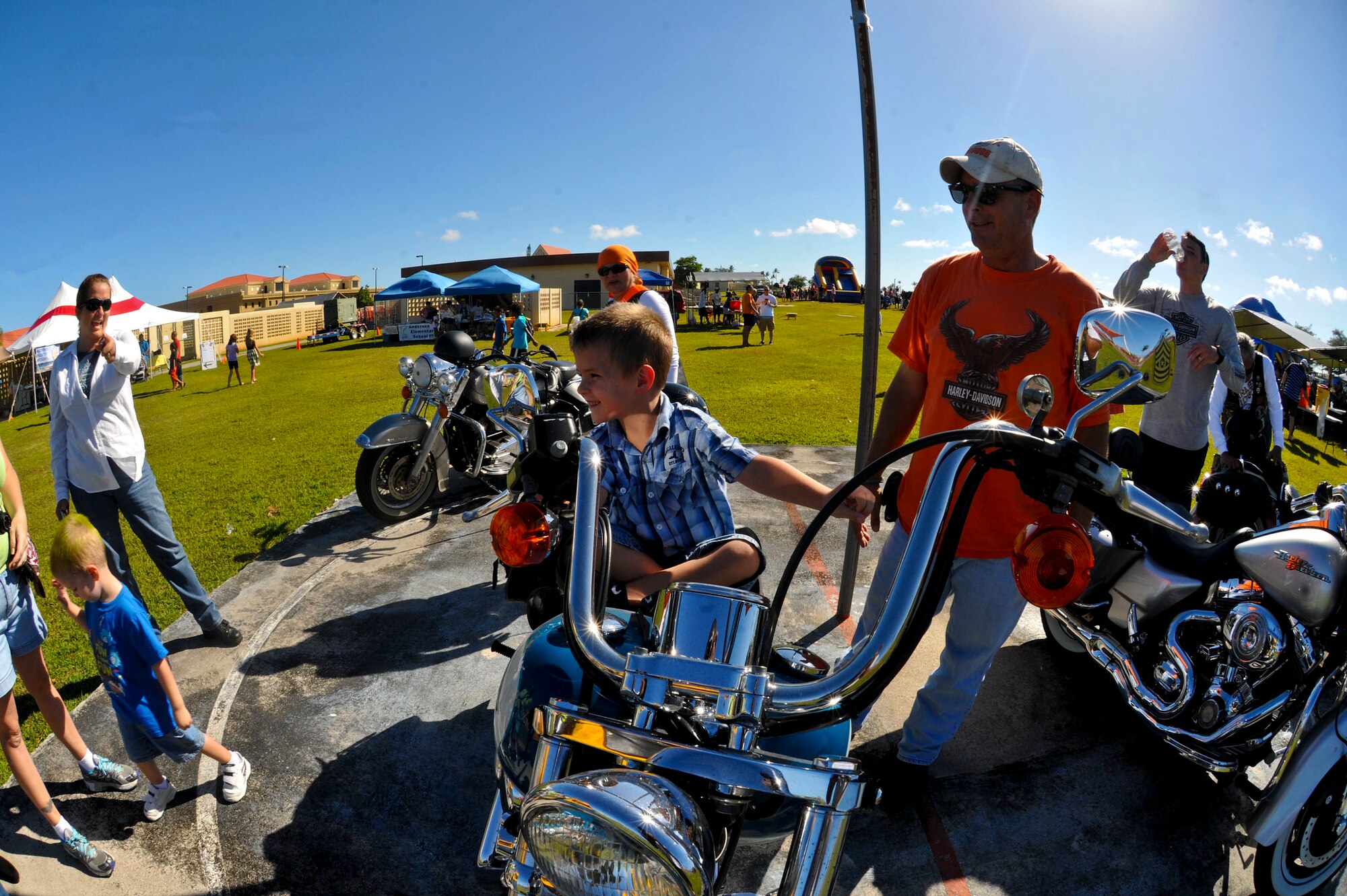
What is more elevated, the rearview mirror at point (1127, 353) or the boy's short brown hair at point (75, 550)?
the rearview mirror at point (1127, 353)

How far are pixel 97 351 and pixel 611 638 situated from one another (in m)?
3.60

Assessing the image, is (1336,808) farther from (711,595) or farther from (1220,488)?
(711,595)

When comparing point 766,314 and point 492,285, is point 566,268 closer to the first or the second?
point 492,285

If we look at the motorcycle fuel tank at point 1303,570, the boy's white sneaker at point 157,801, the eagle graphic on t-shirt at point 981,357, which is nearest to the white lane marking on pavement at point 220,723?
the boy's white sneaker at point 157,801

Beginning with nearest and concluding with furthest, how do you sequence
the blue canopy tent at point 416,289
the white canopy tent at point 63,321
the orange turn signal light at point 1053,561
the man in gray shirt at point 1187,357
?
the orange turn signal light at point 1053,561, the man in gray shirt at point 1187,357, the white canopy tent at point 63,321, the blue canopy tent at point 416,289

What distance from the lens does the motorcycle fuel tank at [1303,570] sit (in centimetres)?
238

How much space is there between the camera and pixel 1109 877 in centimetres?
250

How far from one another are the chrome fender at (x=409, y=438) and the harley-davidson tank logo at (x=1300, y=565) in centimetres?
518

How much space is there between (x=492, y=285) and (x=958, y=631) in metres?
28.2

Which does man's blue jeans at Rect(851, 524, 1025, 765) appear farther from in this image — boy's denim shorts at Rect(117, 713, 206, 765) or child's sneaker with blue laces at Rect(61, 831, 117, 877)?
child's sneaker with blue laces at Rect(61, 831, 117, 877)

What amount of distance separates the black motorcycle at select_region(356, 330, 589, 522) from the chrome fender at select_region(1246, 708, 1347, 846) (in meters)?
4.41

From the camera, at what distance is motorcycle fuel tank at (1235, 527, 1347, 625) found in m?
2.38

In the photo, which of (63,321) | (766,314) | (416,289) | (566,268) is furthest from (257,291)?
(63,321)

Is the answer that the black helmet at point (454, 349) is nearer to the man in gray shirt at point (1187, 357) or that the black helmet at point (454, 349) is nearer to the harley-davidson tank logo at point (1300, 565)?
the man in gray shirt at point (1187, 357)
